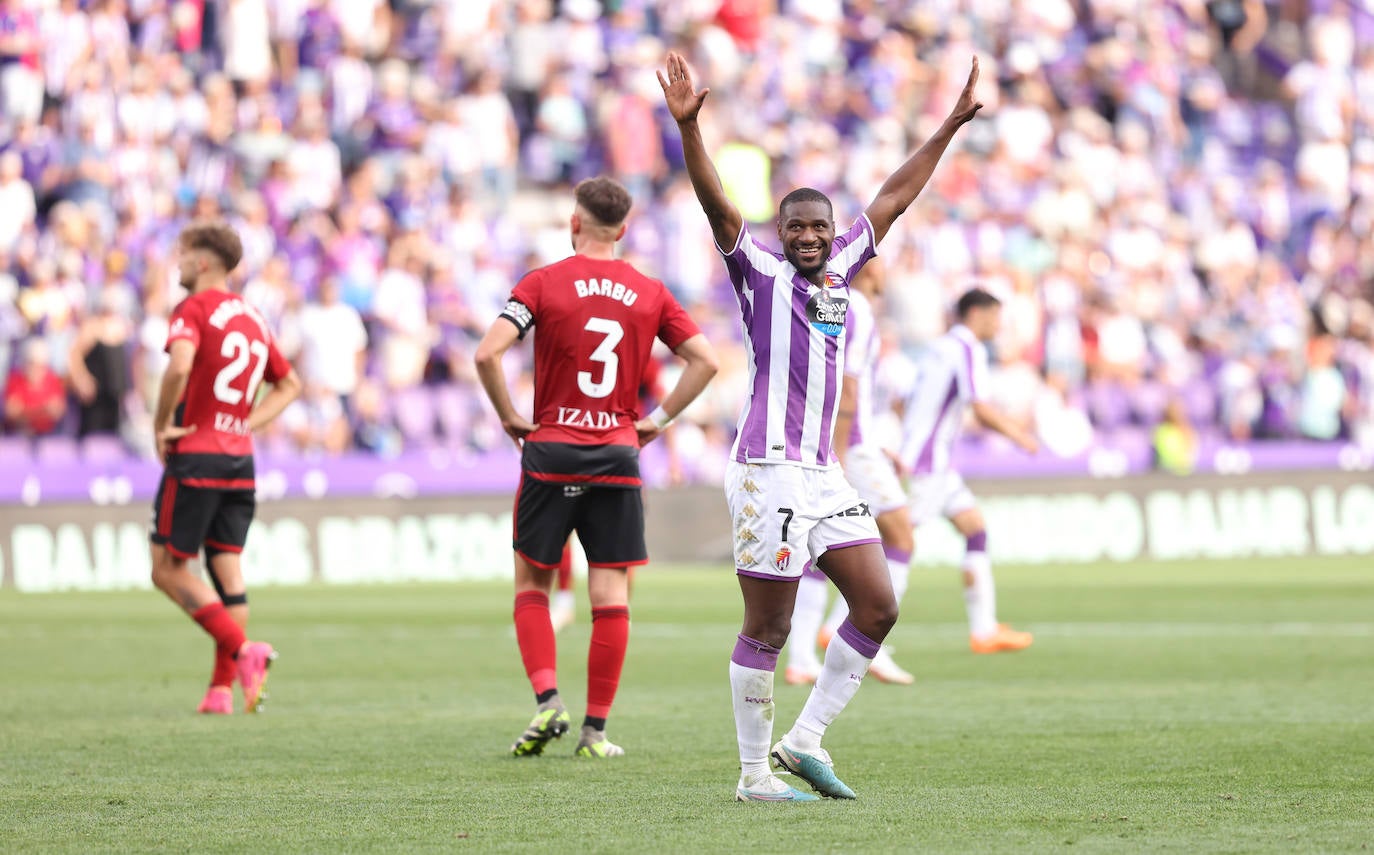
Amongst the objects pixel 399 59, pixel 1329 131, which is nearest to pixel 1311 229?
pixel 1329 131

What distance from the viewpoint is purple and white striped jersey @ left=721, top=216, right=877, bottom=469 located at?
265 inches

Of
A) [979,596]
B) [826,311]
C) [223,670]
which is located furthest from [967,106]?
[979,596]

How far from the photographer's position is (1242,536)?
23453 millimetres

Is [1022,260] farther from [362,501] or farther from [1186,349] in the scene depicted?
→ [362,501]

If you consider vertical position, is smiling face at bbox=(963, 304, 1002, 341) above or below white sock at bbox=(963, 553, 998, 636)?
above

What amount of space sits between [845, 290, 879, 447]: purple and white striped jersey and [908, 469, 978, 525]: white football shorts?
174cm

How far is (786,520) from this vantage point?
21.7 ft

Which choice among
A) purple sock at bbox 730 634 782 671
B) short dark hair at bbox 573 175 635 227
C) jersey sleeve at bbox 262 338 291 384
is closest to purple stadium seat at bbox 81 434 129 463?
jersey sleeve at bbox 262 338 291 384

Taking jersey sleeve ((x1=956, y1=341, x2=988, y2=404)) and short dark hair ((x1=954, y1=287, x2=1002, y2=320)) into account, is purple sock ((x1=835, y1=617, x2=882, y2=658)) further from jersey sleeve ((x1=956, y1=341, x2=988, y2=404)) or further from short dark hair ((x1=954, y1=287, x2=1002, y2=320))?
short dark hair ((x1=954, y1=287, x2=1002, y2=320))

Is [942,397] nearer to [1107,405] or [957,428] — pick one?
[957,428]

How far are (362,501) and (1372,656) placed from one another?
11.4m

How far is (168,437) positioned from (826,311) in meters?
4.35

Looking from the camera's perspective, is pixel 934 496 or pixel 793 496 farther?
pixel 934 496

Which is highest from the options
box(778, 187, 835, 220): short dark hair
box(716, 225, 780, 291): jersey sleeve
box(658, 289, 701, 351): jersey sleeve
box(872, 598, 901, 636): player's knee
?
box(778, 187, 835, 220): short dark hair
